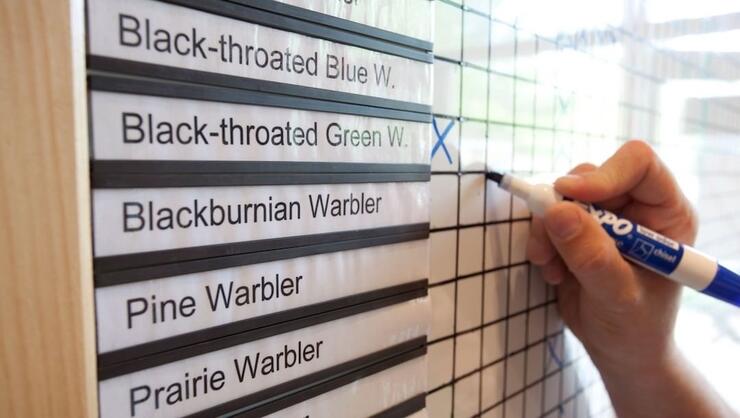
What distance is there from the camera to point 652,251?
20.7 inches

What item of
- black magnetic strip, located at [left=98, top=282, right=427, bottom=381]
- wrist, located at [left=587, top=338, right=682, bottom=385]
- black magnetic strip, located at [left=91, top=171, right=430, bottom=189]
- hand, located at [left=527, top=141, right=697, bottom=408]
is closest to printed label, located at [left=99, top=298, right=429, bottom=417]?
black magnetic strip, located at [left=98, top=282, right=427, bottom=381]

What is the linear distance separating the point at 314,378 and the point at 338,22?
0.93ft

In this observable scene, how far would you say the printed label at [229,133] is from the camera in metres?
0.26

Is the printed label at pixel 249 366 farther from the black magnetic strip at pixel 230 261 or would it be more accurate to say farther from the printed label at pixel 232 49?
the printed label at pixel 232 49

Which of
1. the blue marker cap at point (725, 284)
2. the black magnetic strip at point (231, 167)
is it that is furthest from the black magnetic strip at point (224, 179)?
the blue marker cap at point (725, 284)

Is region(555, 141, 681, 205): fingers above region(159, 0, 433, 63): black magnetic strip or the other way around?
the other way around

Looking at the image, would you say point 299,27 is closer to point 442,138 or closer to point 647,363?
point 442,138

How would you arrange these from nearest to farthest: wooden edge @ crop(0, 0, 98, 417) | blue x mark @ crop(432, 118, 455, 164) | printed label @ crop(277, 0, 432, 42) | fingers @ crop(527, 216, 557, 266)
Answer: wooden edge @ crop(0, 0, 98, 417) < printed label @ crop(277, 0, 432, 42) < blue x mark @ crop(432, 118, 455, 164) < fingers @ crop(527, 216, 557, 266)

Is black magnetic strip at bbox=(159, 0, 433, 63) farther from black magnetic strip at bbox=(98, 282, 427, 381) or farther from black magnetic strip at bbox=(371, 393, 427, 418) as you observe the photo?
black magnetic strip at bbox=(371, 393, 427, 418)

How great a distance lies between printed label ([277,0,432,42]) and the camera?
35 centimetres

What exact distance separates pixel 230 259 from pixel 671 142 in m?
1.01

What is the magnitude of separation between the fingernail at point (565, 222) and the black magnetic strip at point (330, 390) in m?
0.20

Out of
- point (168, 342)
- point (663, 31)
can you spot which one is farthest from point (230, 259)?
point (663, 31)

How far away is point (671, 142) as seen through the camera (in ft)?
3.22
